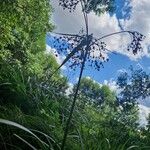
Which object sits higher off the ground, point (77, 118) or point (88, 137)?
point (77, 118)

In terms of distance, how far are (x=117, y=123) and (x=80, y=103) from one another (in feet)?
2.08

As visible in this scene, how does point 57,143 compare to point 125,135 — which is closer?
point 57,143

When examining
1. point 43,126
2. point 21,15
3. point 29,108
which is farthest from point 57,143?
point 21,15

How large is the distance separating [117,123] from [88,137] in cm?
145

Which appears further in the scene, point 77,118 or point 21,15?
point 21,15

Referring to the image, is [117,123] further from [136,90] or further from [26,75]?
[136,90]

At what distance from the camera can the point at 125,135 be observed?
4.45 meters

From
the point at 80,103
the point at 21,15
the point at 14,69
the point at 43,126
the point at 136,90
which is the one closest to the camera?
the point at 43,126

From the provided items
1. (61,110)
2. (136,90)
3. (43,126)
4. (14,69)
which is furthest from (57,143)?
(136,90)

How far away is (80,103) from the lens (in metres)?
5.52

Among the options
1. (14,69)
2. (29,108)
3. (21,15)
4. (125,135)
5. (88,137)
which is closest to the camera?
(88,137)

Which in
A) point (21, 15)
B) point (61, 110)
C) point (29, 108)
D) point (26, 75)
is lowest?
point (29, 108)

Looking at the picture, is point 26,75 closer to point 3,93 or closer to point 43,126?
point 3,93

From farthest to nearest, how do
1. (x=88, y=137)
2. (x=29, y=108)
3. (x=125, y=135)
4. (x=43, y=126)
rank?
(x=125, y=135) → (x=29, y=108) → (x=88, y=137) → (x=43, y=126)
